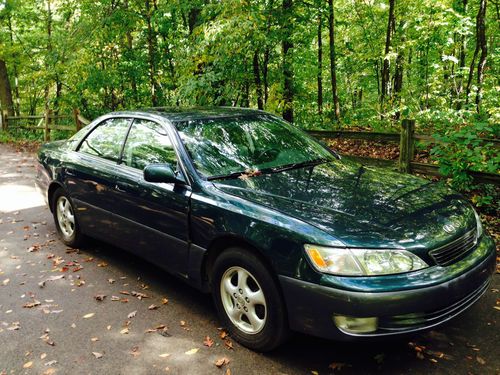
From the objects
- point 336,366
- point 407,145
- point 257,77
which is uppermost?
point 257,77

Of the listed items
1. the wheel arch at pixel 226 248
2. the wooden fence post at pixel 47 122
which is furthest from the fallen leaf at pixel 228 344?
the wooden fence post at pixel 47 122

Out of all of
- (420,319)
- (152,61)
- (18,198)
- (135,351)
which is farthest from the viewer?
(152,61)

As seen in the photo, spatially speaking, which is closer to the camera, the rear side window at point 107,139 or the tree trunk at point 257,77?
the rear side window at point 107,139

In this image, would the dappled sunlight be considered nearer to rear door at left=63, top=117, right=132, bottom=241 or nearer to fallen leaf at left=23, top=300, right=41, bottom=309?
rear door at left=63, top=117, right=132, bottom=241

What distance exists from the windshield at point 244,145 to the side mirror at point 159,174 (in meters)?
0.23

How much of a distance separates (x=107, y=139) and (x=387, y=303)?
344 cm

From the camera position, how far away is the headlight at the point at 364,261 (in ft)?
8.63

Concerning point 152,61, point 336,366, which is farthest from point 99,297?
point 152,61

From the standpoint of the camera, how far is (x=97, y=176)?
4598 millimetres

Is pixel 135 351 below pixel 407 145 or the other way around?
below

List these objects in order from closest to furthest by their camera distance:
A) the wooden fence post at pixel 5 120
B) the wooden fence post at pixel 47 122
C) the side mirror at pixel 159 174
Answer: the side mirror at pixel 159 174 < the wooden fence post at pixel 47 122 < the wooden fence post at pixel 5 120

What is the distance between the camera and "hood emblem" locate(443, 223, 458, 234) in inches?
116

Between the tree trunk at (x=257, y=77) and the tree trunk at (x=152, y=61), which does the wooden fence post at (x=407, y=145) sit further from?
the tree trunk at (x=152, y=61)

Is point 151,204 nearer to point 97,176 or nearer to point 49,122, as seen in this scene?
point 97,176
